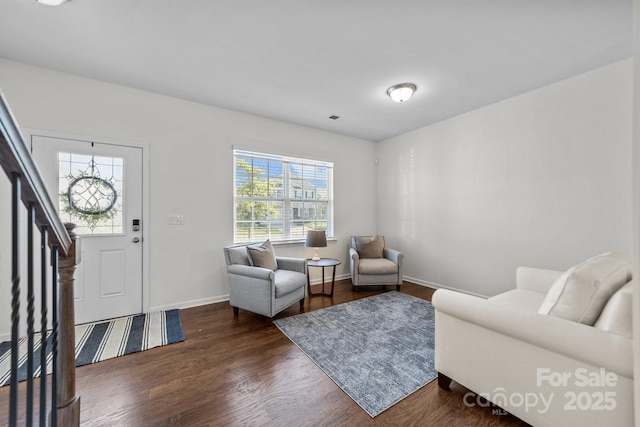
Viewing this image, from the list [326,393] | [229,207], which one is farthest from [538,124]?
[229,207]

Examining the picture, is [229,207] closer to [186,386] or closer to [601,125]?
[186,386]

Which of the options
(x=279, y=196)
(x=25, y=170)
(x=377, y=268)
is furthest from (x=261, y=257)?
(x=25, y=170)

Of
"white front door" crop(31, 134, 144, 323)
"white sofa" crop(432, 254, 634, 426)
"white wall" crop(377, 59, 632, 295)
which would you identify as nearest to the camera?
"white sofa" crop(432, 254, 634, 426)

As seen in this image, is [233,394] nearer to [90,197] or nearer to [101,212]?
[101,212]

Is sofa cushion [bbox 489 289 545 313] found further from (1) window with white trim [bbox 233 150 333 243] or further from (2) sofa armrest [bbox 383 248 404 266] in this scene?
(1) window with white trim [bbox 233 150 333 243]

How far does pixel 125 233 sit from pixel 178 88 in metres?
1.76

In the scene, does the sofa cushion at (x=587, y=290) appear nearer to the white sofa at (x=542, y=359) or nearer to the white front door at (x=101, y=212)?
the white sofa at (x=542, y=359)

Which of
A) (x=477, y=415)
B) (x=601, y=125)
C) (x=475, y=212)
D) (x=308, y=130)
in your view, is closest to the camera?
(x=477, y=415)

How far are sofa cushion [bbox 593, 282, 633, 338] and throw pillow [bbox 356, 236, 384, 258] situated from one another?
3.06 m

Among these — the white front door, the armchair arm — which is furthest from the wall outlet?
the armchair arm

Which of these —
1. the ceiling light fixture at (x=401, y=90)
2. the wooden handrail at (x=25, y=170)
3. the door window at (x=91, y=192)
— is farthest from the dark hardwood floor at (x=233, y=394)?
the ceiling light fixture at (x=401, y=90)

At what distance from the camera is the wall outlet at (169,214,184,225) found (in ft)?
10.4

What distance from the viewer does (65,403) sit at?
3.84ft

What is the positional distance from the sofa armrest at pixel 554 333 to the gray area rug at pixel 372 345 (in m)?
0.69
